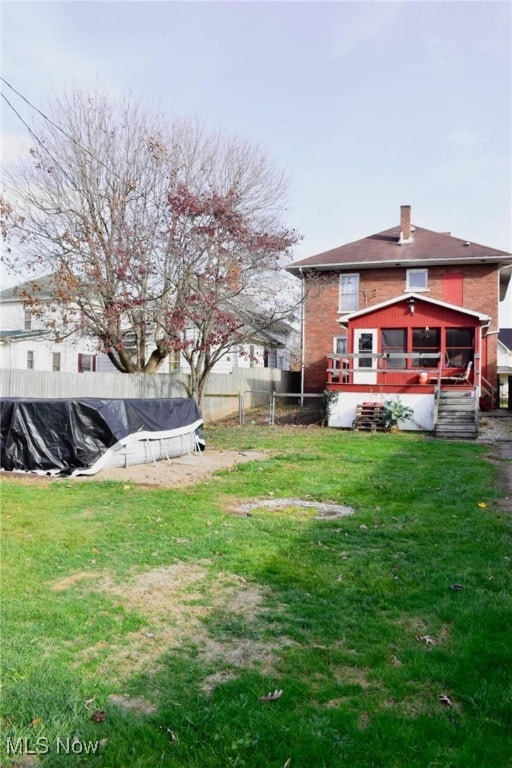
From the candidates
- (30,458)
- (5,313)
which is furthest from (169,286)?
(5,313)

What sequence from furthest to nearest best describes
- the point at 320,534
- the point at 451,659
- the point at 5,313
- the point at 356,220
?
1. the point at 5,313
2. the point at 356,220
3. the point at 320,534
4. the point at 451,659

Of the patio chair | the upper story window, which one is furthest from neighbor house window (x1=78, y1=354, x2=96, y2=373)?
the patio chair

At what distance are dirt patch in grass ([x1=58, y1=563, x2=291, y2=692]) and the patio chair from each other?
49.8 ft

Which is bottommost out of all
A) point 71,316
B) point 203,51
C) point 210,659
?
point 210,659

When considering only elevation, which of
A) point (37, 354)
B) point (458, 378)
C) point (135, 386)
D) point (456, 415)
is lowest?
point (456, 415)

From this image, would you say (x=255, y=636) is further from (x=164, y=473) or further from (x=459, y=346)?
(x=459, y=346)

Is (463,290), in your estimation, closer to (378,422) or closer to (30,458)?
(378,422)

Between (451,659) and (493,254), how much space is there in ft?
73.5

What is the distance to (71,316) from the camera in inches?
677

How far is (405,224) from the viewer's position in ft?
83.2

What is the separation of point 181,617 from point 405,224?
80.6 ft

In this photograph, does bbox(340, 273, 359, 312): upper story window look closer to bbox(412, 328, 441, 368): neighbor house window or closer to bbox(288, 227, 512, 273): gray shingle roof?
bbox(288, 227, 512, 273): gray shingle roof

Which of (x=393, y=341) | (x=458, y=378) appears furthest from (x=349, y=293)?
(x=458, y=378)

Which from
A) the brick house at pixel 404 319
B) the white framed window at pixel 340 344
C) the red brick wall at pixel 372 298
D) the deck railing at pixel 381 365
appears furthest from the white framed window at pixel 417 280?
the deck railing at pixel 381 365
